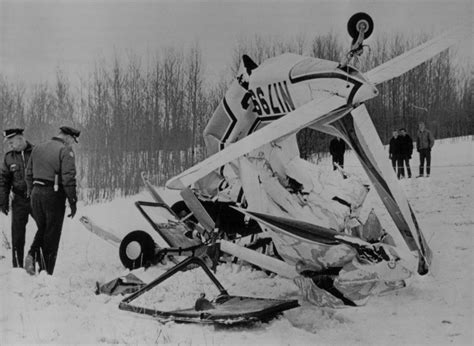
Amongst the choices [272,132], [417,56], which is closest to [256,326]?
[272,132]

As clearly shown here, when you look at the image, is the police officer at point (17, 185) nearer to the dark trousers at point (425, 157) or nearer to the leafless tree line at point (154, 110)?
the leafless tree line at point (154, 110)

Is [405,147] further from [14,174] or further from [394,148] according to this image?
[14,174]

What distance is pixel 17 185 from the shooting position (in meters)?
6.95

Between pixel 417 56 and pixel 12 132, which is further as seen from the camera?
pixel 12 132

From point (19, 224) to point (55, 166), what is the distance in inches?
44.2

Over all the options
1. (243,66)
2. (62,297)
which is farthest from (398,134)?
(62,297)

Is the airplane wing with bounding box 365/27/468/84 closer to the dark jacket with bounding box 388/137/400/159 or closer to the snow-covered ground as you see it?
the snow-covered ground

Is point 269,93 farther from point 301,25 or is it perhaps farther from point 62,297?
point 62,297

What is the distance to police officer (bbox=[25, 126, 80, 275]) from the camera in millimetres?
6332

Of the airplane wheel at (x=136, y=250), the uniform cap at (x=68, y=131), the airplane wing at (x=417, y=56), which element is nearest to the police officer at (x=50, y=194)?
the uniform cap at (x=68, y=131)

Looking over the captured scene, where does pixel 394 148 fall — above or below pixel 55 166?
above

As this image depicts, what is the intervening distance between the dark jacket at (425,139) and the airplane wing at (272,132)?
872 cm

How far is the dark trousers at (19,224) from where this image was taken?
6887 millimetres

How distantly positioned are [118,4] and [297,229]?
287 cm
